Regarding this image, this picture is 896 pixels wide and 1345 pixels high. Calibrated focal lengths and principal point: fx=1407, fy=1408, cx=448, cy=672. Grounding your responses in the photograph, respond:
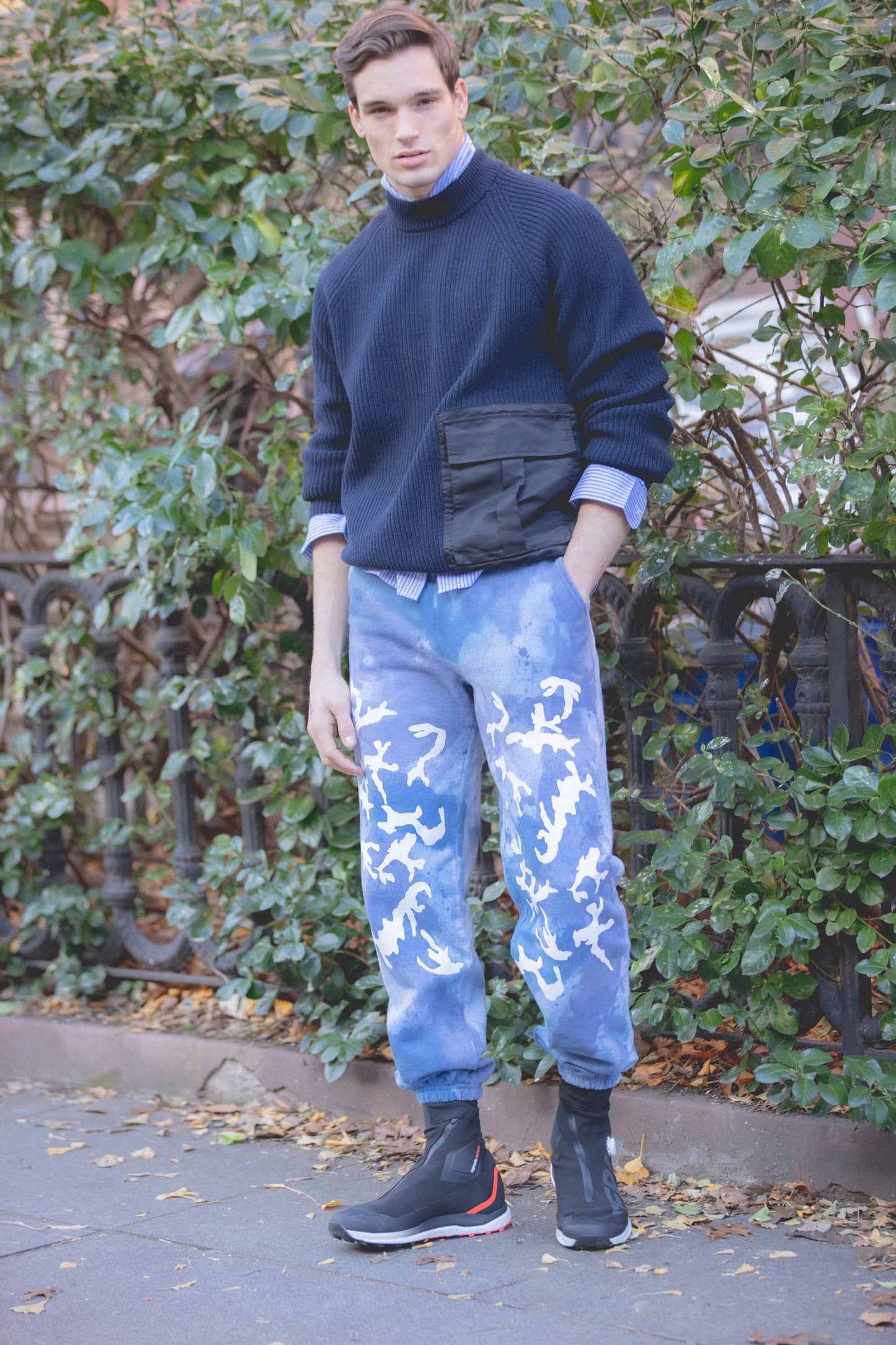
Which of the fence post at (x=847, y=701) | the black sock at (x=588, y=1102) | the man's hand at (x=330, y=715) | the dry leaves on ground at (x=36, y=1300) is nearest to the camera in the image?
the dry leaves on ground at (x=36, y=1300)

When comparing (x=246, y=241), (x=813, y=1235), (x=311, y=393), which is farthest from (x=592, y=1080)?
(x=311, y=393)

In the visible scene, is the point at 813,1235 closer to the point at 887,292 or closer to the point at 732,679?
the point at 732,679

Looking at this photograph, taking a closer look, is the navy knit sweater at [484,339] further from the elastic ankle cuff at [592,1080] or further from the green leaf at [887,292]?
the elastic ankle cuff at [592,1080]

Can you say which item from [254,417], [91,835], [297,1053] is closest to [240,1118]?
[297,1053]

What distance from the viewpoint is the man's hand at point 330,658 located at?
8.80 feet

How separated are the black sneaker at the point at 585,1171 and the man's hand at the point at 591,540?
36.6 inches

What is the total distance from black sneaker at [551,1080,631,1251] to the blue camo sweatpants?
0.06 m

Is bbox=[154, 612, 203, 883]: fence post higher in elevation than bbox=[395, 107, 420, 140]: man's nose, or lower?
lower

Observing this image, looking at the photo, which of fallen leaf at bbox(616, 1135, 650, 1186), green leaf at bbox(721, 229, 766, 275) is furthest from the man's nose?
fallen leaf at bbox(616, 1135, 650, 1186)

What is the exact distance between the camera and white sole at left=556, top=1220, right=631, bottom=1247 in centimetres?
248

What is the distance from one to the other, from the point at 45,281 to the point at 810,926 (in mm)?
2599

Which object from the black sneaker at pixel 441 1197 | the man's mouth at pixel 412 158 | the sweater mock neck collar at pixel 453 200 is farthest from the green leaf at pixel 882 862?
the man's mouth at pixel 412 158

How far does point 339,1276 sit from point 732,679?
1413 millimetres

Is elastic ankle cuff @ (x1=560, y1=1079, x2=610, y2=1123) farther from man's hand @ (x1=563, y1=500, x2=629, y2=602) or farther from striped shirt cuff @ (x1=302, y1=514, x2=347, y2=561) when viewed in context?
striped shirt cuff @ (x1=302, y1=514, x2=347, y2=561)
